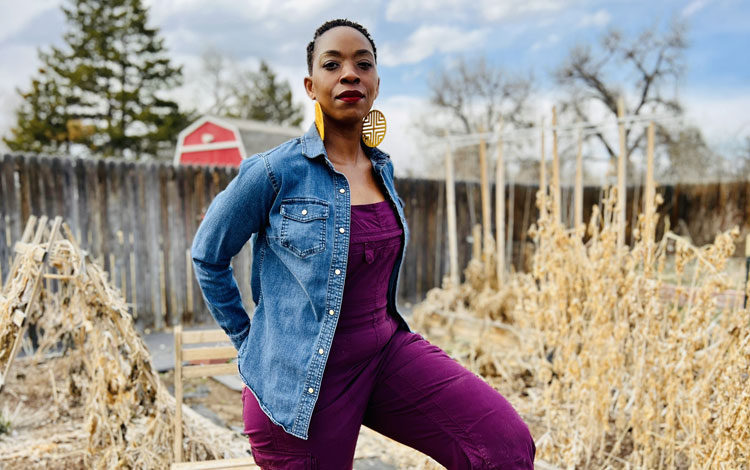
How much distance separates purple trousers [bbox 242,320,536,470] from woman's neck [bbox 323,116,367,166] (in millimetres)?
485

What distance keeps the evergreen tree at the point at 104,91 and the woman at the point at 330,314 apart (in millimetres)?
22610

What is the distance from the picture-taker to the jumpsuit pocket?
1.41m

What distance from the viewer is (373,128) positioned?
5.50ft

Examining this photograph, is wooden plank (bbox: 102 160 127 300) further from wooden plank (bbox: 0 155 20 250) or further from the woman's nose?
the woman's nose

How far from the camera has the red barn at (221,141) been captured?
17219mm

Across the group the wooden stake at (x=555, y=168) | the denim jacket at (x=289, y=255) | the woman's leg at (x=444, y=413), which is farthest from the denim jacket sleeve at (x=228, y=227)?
the wooden stake at (x=555, y=168)

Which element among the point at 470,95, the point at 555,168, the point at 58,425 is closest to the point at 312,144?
the point at 58,425

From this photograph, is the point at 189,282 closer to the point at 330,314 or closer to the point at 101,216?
the point at 101,216

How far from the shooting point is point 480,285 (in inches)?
259

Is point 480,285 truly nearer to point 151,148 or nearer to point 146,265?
point 146,265

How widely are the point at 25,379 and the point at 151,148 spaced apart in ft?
65.9

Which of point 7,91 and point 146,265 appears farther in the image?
point 7,91

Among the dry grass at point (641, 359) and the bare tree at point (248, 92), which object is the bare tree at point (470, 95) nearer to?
the bare tree at point (248, 92)

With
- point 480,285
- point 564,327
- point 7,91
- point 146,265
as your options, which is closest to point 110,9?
point 7,91
